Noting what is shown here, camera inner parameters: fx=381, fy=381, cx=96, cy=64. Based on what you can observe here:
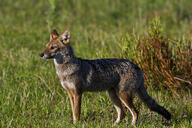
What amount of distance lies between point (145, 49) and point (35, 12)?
798 centimetres

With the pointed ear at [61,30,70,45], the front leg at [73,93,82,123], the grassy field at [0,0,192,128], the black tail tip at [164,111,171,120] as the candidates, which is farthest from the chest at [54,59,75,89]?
the black tail tip at [164,111,171,120]

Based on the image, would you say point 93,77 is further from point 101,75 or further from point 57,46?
point 57,46

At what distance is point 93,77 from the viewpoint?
231 inches

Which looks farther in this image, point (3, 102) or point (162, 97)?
point (162, 97)

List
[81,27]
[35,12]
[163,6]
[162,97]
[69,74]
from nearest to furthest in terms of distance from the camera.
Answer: [69,74], [162,97], [81,27], [35,12], [163,6]

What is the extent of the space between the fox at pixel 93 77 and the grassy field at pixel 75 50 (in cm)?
30

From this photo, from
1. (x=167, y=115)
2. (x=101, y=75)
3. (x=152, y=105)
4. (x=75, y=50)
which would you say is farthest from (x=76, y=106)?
(x=75, y=50)

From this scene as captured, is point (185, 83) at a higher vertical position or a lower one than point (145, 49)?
lower

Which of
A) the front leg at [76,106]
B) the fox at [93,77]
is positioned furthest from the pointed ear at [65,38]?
the front leg at [76,106]

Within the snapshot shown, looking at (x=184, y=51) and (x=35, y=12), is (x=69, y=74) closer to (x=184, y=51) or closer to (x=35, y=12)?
(x=184, y=51)

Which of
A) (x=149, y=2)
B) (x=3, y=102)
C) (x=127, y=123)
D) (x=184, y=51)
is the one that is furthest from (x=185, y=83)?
(x=149, y=2)

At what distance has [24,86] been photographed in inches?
291

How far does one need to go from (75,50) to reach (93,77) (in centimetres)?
462

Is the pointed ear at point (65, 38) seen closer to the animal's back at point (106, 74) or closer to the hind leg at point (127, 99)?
the animal's back at point (106, 74)
